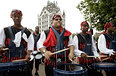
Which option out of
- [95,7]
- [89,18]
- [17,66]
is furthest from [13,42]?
[89,18]

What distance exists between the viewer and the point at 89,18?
12703 millimetres

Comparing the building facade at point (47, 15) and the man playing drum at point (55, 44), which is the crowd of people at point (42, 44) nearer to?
the man playing drum at point (55, 44)

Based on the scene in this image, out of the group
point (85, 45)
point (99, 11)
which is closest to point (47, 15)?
point (99, 11)

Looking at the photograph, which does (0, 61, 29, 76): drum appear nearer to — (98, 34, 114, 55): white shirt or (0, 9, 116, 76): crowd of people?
(0, 9, 116, 76): crowd of people

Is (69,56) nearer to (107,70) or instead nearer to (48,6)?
(107,70)

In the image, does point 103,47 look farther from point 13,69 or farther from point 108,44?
point 13,69

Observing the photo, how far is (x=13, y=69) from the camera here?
182 centimetres

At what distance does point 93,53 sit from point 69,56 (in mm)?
1263

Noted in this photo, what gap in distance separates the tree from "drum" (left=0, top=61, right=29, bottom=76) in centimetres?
1003

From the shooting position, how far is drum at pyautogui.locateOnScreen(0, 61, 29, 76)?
69.1 inches

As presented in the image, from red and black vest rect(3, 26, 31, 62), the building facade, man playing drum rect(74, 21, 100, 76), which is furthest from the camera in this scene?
the building facade

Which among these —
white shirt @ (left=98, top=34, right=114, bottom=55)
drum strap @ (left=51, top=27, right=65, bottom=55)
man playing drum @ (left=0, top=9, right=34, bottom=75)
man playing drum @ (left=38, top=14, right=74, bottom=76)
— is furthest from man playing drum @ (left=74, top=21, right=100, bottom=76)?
man playing drum @ (left=0, top=9, right=34, bottom=75)

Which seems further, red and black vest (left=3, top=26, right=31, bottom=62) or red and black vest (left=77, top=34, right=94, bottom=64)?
red and black vest (left=77, top=34, right=94, bottom=64)

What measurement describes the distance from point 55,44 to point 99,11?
403 inches
